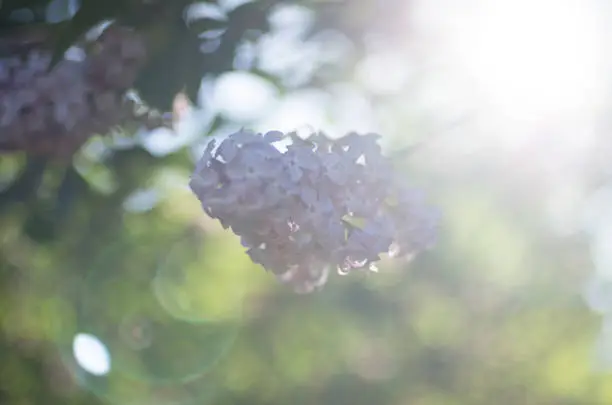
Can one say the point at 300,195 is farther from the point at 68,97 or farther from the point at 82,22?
the point at 68,97

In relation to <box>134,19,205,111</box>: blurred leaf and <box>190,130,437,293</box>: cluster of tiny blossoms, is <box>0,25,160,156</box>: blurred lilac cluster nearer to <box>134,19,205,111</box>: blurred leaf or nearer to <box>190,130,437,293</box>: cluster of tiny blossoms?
<box>134,19,205,111</box>: blurred leaf

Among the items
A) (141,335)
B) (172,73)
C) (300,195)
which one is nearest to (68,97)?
(172,73)

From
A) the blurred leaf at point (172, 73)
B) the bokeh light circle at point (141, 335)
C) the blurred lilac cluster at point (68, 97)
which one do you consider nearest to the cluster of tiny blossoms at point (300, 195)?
the blurred leaf at point (172, 73)

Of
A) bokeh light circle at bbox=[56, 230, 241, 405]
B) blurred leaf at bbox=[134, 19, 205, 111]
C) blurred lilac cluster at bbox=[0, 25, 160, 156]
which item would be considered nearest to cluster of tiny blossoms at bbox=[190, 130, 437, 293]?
blurred leaf at bbox=[134, 19, 205, 111]

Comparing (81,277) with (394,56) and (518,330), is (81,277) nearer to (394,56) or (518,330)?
(394,56)

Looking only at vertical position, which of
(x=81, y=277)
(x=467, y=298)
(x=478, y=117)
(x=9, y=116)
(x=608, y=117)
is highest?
(x=467, y=298)

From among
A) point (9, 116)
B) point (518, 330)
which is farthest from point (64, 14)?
point (518, 330)
